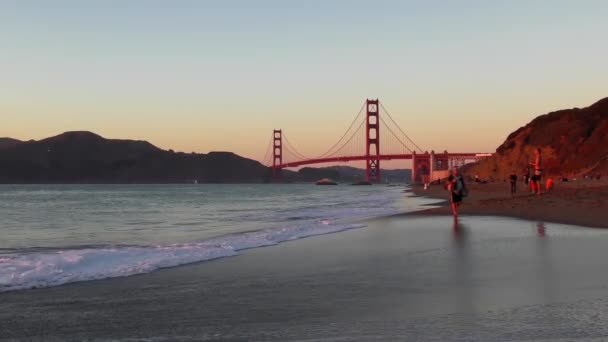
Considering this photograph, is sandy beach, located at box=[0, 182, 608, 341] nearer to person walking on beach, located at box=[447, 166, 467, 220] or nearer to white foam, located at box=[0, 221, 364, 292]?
white foam, located at box=[0, 221, 364, 292]

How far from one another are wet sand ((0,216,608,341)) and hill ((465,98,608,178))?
5875cm

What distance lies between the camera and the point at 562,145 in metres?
74.4

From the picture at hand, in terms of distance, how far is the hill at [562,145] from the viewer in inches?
2701

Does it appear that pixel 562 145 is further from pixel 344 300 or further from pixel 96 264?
pixel 344 300

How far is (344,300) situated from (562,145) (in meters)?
76.3

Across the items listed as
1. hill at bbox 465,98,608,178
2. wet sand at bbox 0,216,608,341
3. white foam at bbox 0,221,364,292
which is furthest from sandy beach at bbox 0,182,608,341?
hill at bbox 465,98,608,178

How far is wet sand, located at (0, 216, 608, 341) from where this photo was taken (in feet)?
12.8

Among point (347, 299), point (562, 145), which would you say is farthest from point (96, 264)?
point (562, 145)

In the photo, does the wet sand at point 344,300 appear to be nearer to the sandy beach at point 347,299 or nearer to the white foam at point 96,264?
the sandy beach at point 347,299

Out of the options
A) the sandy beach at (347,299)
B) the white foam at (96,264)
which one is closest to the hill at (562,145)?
the white foam at (96,264)

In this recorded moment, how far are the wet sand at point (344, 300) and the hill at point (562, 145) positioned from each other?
58750 millimetres

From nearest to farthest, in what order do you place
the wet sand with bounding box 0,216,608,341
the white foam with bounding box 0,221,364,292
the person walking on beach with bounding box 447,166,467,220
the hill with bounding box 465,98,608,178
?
the wet sand with bounding box 0,216,608,341, the white foam with bounding box 0,221,364,292, the person walking on beach with bounding box 447,166,467,220, the hill with bounding box 465,98,608,178

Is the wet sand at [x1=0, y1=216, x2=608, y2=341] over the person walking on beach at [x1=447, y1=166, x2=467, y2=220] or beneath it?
beneath

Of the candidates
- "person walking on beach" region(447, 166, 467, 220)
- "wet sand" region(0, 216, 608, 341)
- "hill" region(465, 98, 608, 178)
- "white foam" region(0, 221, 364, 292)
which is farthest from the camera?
"hill" region(465, 98, 608, 178)
